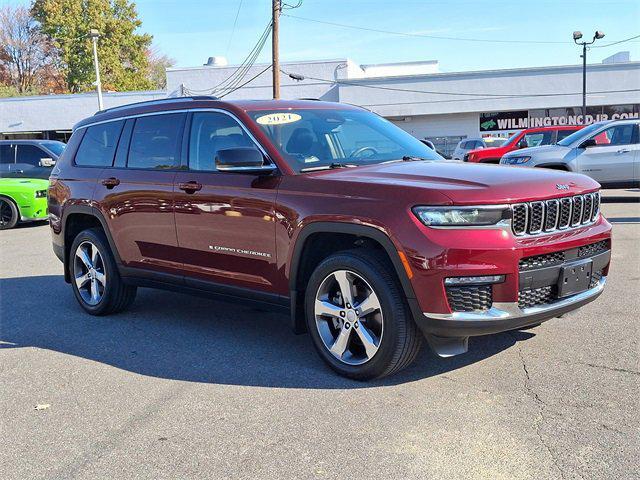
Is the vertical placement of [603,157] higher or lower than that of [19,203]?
higher

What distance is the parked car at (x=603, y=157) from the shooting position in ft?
44.1

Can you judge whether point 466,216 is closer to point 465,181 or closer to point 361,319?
point 465,181

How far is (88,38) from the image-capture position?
51.6 meters

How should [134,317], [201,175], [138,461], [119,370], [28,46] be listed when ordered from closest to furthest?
1. [138,461]
2. [119,370]
3. [201,175]
4. [134,317]
5. [28,46]

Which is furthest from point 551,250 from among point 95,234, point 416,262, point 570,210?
point 95,234

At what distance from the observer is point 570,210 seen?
163 inches

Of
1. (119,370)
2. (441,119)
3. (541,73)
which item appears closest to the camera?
(119,370)

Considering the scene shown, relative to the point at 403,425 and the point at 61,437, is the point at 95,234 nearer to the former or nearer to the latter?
the point at 61,437

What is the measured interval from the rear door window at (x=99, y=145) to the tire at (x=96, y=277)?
68 centimetres

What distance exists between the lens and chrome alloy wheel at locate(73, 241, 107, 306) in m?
6.17

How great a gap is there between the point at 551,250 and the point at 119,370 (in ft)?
10.0

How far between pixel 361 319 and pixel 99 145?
3.49m

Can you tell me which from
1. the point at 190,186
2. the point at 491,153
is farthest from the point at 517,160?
the point at 190,186

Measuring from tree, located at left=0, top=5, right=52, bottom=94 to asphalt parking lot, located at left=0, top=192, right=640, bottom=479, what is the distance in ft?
193
